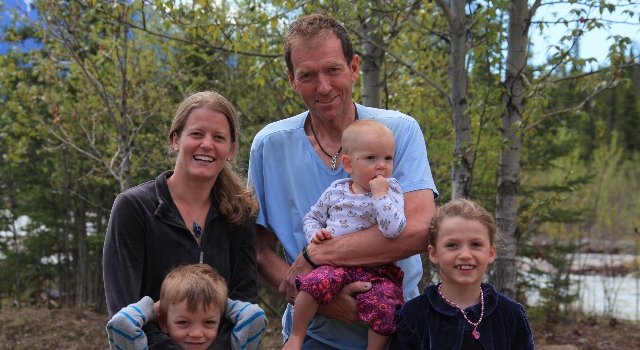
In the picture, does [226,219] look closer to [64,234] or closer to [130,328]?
[130,328]

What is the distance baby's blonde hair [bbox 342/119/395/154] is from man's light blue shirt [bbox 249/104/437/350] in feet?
0.37

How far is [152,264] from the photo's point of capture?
2986 millimetres

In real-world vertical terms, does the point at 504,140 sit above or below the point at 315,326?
above

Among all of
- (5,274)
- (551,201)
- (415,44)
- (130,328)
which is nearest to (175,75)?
(415,44)

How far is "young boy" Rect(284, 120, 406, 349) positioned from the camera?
9.62ft

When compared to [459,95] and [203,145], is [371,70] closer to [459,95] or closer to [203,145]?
[459,95]

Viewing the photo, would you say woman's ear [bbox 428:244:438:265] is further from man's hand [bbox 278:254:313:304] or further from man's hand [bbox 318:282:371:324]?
man's hand [bbox 278:254:313:304]

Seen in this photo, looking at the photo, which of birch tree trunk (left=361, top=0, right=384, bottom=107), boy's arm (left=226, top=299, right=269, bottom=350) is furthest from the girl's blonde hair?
birch tree trunk (left=361, top=0, right=384, bottom=107)

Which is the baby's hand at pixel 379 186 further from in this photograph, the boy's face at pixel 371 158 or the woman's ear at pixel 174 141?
the woman's ear at pixel 174 141

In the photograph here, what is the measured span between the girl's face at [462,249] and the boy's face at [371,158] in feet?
1.02

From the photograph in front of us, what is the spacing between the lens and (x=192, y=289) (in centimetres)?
286

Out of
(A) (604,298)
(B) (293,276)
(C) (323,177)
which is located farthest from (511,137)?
(A) (604,298)

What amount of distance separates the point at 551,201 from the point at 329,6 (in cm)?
202

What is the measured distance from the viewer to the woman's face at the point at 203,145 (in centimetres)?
305
